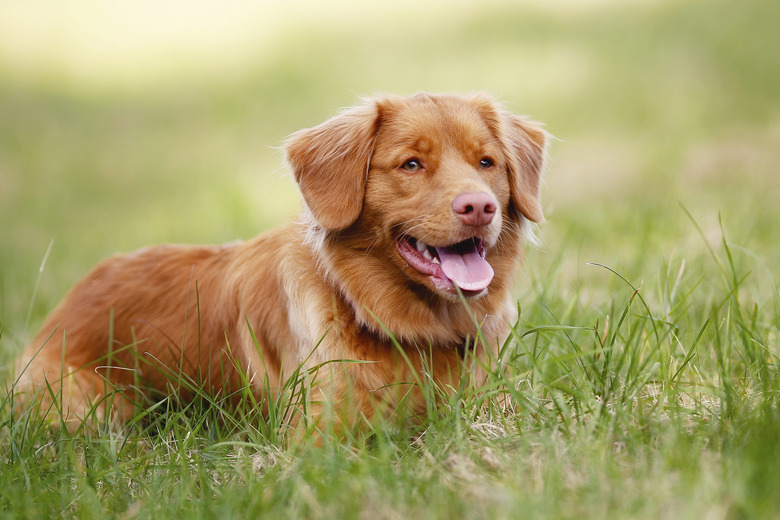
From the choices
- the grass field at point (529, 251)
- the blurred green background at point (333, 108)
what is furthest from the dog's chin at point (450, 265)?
the blurred green background at point (333, 108)

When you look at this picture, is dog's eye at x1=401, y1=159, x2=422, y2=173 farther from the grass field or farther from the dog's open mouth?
the grass field

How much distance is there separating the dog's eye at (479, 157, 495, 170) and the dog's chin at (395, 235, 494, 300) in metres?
0.35

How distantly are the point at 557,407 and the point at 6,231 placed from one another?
23.2 ft

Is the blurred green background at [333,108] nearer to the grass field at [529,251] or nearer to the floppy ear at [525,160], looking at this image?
the grass field at [529,251]

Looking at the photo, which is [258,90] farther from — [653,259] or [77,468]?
[77,468]

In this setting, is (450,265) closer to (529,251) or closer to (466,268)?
(466,268)

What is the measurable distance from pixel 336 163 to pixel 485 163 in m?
0.62

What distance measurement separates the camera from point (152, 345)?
12.3 feet

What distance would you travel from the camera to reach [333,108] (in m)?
10.0

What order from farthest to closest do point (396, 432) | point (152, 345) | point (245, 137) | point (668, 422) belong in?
point (245, 137), point (152, 345), point (396, 432), point (668, 422)

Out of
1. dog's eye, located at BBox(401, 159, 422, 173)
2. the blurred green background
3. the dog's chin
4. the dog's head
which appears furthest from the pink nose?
the blurred green background

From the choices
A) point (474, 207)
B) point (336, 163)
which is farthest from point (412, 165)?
point (474, 207)

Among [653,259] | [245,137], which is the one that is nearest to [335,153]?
[653,259]

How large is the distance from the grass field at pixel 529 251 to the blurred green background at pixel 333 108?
4cm
